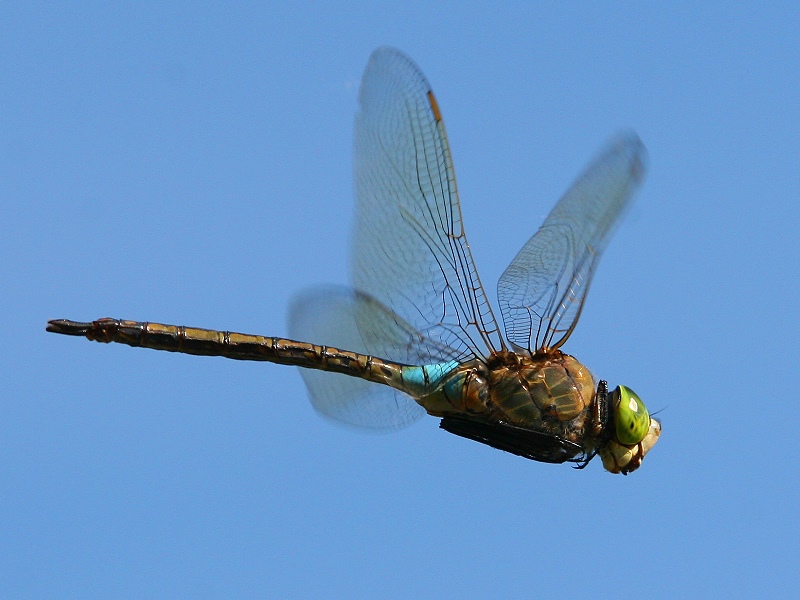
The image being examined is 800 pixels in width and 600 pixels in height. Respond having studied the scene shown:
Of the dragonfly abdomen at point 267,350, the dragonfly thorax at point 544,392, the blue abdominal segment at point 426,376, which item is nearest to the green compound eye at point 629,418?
the dragonfly thorax at point 544,392

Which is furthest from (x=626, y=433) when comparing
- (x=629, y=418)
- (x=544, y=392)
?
(x=544, y=392)

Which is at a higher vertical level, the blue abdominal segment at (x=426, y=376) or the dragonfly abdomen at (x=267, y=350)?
the dragonfly abdomen at (x=267, y=350)

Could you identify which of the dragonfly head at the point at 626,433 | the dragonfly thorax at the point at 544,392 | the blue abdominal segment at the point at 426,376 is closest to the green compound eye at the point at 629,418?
the dragonfly head at the point at 626,433

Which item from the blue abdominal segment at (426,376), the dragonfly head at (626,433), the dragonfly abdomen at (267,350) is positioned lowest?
the dragonfly head at (626,433)

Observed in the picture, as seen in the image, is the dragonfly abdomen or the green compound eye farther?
the dragonfly abdomen

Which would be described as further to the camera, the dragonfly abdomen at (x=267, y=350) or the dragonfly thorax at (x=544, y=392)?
the dragonfly abdomen at (x=267, y=350)

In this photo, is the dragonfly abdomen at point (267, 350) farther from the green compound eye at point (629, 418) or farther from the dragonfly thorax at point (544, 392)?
the green compound eye at point (629, 418)

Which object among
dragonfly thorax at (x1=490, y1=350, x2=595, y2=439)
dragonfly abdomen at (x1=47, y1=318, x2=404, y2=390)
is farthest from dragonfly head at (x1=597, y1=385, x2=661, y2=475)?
dragonfly abdomen at (x1=47, y1=318, x2=404, y2=390)

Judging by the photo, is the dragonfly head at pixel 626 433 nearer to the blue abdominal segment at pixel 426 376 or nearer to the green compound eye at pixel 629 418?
the green compound eye at pixel 629 418

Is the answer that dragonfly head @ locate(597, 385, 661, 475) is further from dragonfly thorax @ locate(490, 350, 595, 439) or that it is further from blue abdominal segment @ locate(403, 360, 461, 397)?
blue abdominal segment @ locate(403, 360, 461, 397)

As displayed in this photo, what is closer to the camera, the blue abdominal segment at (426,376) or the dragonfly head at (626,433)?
the dragonfly head at (626,433)

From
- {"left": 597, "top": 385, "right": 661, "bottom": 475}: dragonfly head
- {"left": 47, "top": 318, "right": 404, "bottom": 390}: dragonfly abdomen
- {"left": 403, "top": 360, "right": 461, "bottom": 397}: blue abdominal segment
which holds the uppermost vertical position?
{"left": 47, "top": 318, "right": 404, "bottom": 390}: dragonfly abdomen
